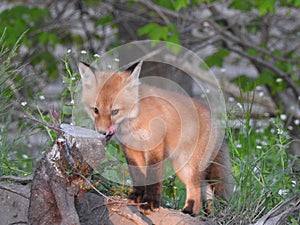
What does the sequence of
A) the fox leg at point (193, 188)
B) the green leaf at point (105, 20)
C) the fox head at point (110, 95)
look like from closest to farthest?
the fox head at point (110, 95)
the fox leg at point (193, 188)
the green leaf at point (105, 20)

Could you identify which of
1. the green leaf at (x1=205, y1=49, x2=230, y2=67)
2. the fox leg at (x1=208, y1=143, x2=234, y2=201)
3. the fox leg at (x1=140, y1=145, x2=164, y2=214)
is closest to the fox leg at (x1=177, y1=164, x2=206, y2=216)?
the fox leg at (x1=208, y1=143, x2=234, y2=201)

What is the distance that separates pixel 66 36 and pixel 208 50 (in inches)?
89.0

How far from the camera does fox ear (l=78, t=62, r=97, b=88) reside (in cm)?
412

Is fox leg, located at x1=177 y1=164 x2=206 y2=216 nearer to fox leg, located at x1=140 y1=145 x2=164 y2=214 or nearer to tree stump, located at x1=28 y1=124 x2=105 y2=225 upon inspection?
fox leg, located at x1=140 y1=145 x2=164 y2=214

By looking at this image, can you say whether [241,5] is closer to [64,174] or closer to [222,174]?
[222,174]

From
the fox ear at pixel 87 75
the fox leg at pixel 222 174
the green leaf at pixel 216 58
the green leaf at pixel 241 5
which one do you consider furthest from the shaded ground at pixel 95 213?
the green leaf at pixel 241 5

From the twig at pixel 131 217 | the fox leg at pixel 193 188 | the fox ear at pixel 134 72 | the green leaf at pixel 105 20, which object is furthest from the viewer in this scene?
the green leaf at pixel 105 20

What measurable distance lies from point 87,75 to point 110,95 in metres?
0.24

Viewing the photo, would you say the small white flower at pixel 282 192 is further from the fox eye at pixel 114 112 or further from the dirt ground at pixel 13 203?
the dirt ground at pixel 13 203

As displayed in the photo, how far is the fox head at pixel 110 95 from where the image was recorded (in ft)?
13.1

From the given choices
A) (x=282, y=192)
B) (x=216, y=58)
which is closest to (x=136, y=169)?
(x=282, y=192)

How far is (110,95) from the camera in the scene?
404 centimetres

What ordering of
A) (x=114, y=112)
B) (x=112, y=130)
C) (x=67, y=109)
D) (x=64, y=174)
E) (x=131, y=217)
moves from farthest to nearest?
(x=67, y=109), (x=114, y=112), (x=112, y=130), (x=131, y=217), (x=64, y=174)

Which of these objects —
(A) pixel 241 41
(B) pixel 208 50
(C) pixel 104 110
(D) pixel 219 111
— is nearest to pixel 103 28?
(B) pixel 208 50
